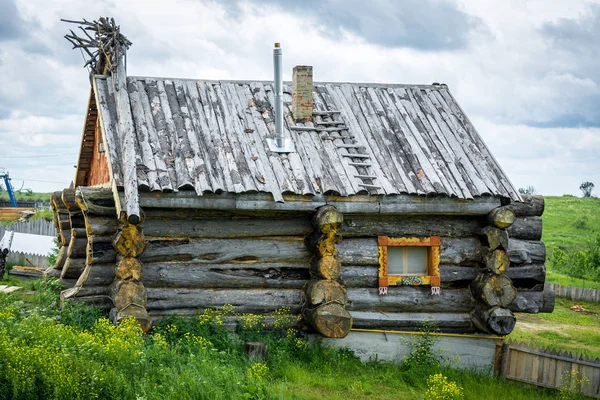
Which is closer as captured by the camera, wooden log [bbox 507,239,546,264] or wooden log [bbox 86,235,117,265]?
wooden log [bbox 86,235,117,265]

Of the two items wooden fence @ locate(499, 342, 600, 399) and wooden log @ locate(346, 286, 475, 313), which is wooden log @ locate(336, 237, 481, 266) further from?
wooden fence @ locate(499, 342, 600, 399)

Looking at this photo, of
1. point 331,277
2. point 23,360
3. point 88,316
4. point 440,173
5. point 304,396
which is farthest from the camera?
point 440,173

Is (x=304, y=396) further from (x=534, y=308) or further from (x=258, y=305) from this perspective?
(x=534, y=308)

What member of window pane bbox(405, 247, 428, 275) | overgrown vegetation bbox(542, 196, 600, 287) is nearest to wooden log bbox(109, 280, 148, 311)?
window pane bbox(405, 247, 428, 275)

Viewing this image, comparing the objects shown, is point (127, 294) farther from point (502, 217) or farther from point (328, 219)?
point (502, 217)

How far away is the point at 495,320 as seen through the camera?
11.9 m

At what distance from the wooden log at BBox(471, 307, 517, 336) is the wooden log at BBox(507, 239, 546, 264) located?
3.42 ft

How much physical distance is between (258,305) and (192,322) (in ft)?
3.60

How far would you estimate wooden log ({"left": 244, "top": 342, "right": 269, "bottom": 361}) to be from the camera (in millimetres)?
10320

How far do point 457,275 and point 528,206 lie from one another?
1.82 m

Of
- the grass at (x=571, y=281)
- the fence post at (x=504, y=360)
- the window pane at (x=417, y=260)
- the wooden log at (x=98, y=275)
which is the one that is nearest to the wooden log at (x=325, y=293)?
the window pane at (x=417, y=260)

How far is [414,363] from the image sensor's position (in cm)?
1159

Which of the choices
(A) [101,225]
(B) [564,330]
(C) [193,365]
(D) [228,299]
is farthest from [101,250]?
(B) [564,330]

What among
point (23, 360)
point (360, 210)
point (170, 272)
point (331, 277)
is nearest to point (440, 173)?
point (360, 210)
